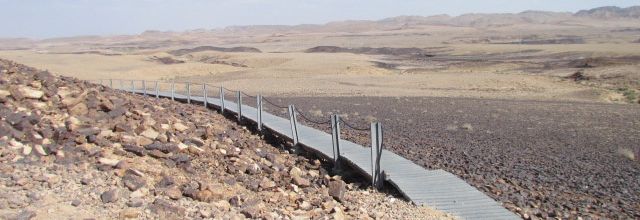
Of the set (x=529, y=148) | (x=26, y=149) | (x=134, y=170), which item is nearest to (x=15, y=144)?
(x=26, y=149)

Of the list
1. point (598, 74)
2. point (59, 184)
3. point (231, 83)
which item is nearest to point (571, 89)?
point (598, 74)

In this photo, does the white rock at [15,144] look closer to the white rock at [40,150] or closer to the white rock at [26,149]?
the white rock at [26,149]

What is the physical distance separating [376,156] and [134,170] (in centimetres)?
333

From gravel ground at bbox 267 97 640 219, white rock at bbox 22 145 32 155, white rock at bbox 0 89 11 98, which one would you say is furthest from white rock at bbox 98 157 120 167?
gravel ground at bbox 267 97 640 219

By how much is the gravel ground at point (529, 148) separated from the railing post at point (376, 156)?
1610 millimetres

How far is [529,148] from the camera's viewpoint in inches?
531

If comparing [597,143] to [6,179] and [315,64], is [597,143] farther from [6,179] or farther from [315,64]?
[315,64]

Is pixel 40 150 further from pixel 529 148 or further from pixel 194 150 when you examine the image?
pixel 529 148

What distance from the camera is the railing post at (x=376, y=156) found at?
8.64 m

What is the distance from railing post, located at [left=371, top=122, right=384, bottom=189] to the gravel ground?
161 cm

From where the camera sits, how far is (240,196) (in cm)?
752

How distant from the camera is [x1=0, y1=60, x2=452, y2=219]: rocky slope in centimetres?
652

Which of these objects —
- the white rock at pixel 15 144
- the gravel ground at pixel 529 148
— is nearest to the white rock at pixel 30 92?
the white rock at pixel 15 144

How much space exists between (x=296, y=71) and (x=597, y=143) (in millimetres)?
41557
